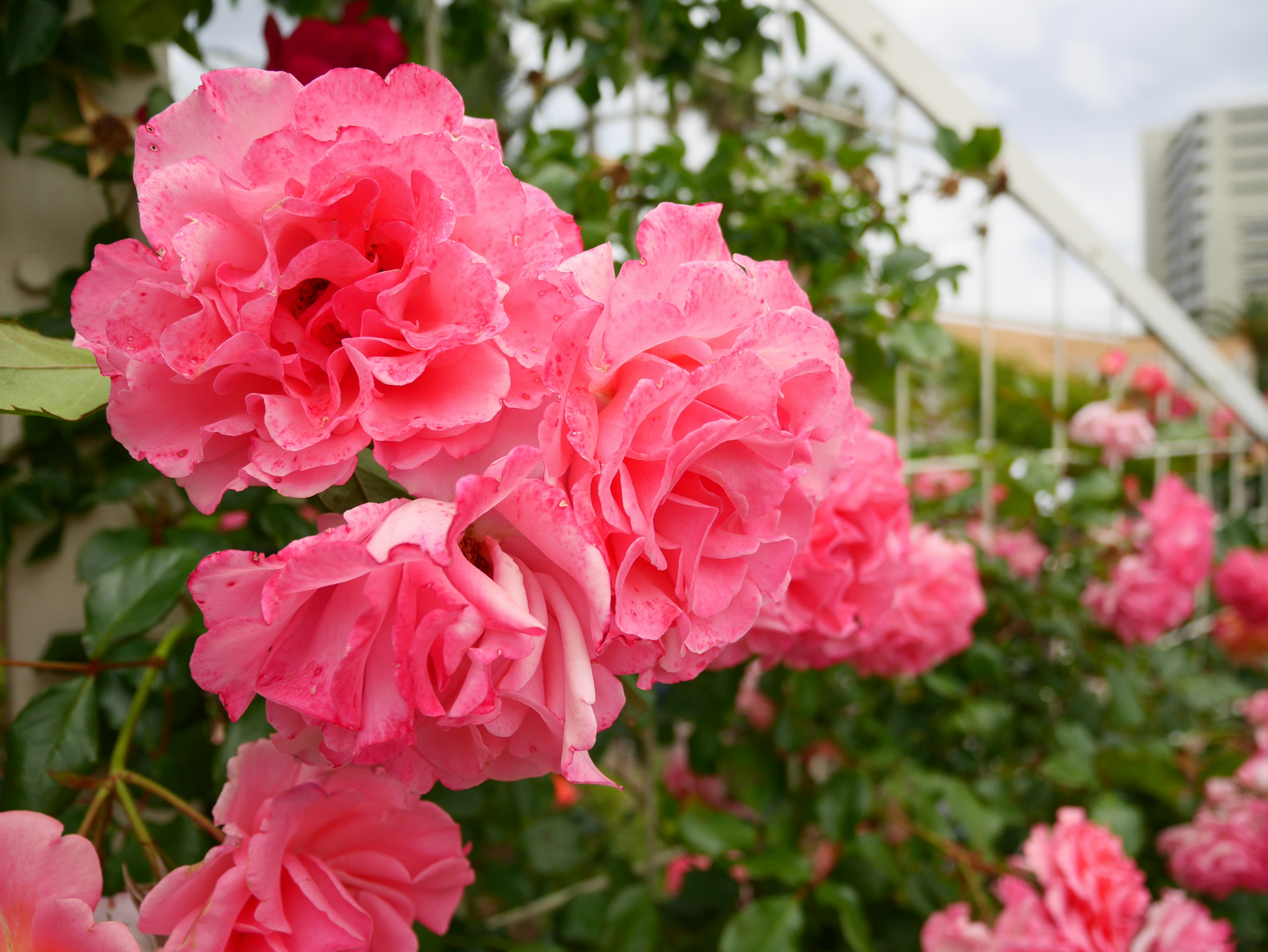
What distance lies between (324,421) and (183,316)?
7 cm

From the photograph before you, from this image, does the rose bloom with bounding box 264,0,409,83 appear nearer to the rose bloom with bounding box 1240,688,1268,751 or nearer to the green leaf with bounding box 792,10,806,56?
the green leaf with bounding box 792,10,806,56

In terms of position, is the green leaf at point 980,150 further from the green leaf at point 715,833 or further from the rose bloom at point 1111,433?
the green leaf at point 715,833

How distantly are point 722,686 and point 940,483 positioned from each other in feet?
2.73

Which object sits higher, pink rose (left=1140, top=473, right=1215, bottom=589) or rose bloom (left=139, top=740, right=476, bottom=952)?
pink rose (left=1140, top=473, right=1215, bottom=589)

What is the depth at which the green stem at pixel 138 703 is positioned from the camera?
43cm

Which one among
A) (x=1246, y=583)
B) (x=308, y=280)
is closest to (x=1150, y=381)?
(x=1246, y=583)

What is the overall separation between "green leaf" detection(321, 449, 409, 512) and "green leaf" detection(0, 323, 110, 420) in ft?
0.34

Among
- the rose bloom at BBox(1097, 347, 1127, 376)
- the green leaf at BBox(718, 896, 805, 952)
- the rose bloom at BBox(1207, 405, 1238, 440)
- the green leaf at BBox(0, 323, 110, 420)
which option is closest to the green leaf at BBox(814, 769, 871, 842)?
the green leaf at BBox(718, 896, 805, 952)

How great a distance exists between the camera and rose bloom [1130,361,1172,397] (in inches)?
72.7

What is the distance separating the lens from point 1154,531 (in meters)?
1.51

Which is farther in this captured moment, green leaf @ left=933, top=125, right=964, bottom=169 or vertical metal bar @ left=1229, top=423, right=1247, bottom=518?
vertical metal bar @ left=1229, top=423, right=1247, bottom=518

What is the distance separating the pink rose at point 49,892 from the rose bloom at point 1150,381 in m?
2.12

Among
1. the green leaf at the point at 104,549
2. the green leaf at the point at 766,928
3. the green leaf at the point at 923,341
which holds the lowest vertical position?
the green leaf at the point at 766,928

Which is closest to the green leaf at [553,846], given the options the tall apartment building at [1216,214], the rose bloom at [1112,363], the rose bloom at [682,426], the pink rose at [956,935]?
the pink rose at [956,935]
